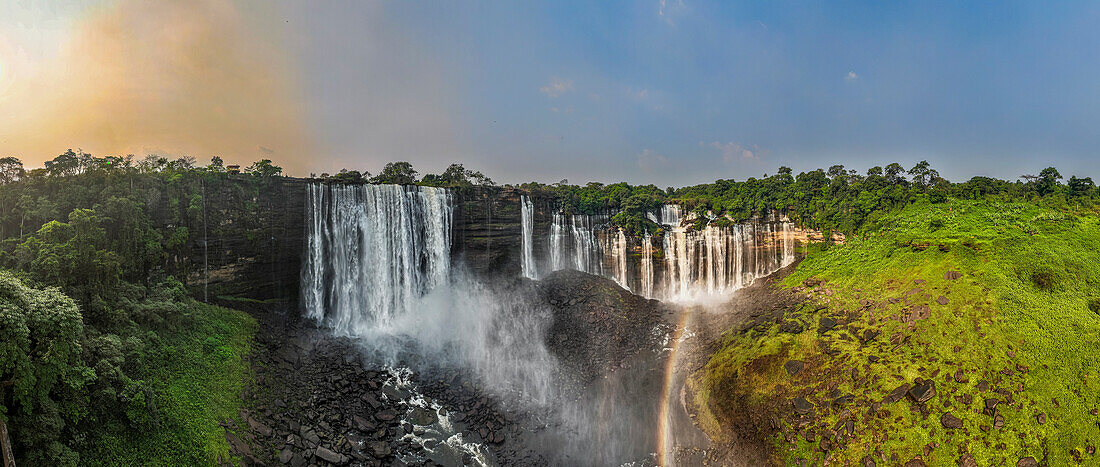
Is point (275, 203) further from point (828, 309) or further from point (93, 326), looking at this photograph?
point (828, 309)

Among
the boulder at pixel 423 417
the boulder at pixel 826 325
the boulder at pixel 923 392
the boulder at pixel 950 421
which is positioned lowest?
the boulder at pixel 423 417

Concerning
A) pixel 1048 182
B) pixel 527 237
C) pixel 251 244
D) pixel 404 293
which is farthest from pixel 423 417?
pixel 1048 182

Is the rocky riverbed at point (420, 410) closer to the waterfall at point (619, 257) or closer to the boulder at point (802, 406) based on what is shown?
the boulder at point (802, 406)

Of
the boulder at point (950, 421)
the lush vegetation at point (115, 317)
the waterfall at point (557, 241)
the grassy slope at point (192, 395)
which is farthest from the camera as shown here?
the waterfall at point (557, 241)

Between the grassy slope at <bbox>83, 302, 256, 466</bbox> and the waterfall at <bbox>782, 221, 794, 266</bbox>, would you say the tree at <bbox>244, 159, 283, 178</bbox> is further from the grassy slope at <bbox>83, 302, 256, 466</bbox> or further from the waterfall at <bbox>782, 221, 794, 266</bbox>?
the waterfall at <bbox>782, 221, 794, 266</bbox>

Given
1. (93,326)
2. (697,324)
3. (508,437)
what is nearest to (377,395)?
(508,437)

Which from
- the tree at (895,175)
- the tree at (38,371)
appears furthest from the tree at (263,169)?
the tree at (895,175)
